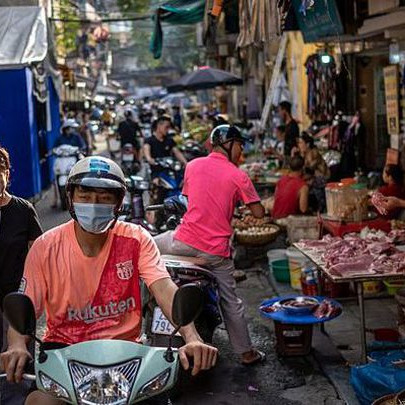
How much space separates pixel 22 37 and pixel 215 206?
6455 mm

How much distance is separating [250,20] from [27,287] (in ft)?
20.1

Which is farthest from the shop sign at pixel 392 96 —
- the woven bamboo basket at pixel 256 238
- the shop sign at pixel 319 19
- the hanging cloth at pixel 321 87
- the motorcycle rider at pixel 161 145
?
the motorcycle rider at pixel 161 145

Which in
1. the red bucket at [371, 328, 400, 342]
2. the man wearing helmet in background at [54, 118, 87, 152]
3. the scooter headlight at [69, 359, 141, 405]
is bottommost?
the red bucket at [371, 328, 400, 342]

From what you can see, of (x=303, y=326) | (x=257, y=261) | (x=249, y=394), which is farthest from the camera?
(x=257, y=261)

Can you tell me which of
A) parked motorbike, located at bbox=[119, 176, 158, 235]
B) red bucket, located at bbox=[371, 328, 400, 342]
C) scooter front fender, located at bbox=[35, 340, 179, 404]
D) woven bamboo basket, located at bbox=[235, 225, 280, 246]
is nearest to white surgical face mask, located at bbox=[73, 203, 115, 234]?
scooter front fender, located at bbox=[35, 340, 179, 404]

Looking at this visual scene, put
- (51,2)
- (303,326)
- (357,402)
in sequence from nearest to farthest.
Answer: (357,402) < (303,326) < (51,2)

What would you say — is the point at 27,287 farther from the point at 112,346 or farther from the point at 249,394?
the point at 249,394

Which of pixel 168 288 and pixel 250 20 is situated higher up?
pixel 250 20

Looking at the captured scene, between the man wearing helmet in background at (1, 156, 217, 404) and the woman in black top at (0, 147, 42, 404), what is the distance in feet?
4.37

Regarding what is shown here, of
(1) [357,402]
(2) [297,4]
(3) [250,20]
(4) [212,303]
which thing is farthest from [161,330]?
(2) [297,4]

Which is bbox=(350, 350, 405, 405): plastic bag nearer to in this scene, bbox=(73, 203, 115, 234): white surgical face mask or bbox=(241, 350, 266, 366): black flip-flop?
bbox=(241, 350, 266, 366): black flip-flop

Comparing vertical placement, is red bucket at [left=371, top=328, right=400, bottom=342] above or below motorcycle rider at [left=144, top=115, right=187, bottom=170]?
below

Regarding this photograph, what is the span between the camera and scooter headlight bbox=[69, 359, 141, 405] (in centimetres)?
296

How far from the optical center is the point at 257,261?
37.6 ft
